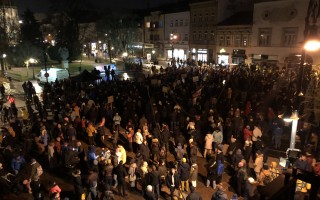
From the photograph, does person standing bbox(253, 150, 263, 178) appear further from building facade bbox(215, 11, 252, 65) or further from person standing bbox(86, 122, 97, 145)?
building facade bbox(215, 11, 252, 65)

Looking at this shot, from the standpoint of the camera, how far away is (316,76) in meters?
21.6

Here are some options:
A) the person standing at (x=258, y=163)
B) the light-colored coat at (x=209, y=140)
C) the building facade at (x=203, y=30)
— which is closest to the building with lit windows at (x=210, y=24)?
the building facade at (x=203, y=30)

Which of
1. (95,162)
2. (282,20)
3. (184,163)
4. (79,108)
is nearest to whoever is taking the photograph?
(184,163)

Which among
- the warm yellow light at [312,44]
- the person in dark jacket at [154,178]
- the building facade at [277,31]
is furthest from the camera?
the building facade at [277,31]

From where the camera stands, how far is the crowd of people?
36.0 ft

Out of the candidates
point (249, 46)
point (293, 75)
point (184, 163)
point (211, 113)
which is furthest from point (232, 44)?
point (184, 163)

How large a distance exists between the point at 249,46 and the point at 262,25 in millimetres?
3377

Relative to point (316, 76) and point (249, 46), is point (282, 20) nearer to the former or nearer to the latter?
point (249, 46)

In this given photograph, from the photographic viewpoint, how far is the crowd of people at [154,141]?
10977 mm

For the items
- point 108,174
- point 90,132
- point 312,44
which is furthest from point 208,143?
point 312,44

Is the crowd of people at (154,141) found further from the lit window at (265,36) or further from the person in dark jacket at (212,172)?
the lit window at (265,36)

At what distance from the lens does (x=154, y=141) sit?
523 inches

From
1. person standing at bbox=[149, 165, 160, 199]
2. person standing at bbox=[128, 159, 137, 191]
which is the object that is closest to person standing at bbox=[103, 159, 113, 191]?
person standing at bbox=[128, 159, 137, 191]

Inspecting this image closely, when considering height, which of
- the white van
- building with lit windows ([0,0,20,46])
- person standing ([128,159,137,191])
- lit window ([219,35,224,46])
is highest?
building with lit windows ([0,0,20,46])
